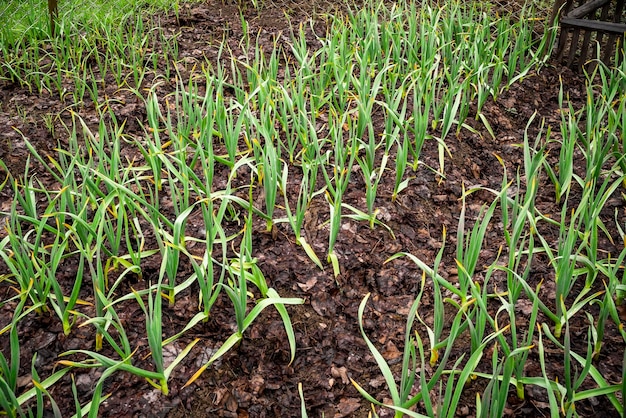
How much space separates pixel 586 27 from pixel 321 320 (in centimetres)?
261

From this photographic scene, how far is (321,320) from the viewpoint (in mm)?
1932

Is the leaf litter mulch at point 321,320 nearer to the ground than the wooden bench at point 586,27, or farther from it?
nearer to the ground

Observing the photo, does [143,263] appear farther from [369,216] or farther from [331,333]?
[369,216]

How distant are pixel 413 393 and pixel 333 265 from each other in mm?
543

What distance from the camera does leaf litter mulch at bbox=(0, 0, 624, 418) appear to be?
5.44 feet

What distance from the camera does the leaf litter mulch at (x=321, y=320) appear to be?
166 centimetres

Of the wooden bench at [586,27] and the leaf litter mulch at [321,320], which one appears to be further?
the wooden bench at [586,27]

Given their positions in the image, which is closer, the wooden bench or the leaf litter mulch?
the leaf litter mulch

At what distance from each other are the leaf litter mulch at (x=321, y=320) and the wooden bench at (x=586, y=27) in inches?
39.0

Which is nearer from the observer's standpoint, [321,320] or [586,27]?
[321,320]

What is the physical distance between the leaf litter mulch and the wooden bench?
0.99 m

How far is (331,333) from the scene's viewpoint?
1889 mm

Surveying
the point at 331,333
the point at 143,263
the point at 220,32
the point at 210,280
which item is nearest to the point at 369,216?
the point at 331,333

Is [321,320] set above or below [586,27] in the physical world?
below
